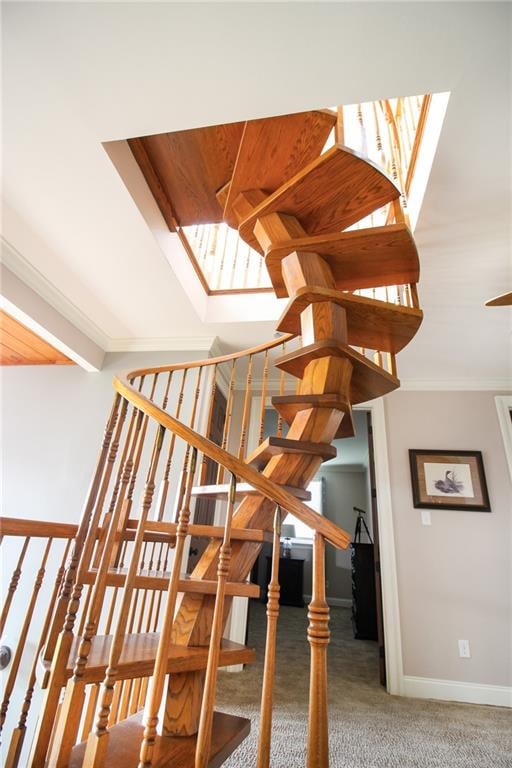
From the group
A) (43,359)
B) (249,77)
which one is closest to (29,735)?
(43,359)

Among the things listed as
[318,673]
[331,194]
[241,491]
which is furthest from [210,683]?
[331,194]

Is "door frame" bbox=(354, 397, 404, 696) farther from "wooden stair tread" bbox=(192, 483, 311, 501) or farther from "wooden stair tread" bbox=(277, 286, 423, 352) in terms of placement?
"wooden stair tread" bbox=(192, 483, 311, 501)

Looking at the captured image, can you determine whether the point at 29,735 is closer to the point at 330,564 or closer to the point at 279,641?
the point at 279,641

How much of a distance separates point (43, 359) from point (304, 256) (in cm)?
287

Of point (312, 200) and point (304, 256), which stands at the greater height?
point (312, 200)

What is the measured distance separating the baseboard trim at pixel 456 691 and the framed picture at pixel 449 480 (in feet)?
4.14

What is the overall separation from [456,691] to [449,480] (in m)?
1.55

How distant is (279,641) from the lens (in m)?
3.72

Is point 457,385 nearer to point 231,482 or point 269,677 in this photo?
point 231,482

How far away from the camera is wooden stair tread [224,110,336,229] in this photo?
1.72m

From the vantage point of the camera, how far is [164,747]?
1.19 metres

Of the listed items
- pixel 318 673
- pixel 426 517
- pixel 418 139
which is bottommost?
pixel 318 673

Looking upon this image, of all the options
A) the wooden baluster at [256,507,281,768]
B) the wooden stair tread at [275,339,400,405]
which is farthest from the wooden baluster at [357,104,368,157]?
the wooden baluster at [256,507,281,768]

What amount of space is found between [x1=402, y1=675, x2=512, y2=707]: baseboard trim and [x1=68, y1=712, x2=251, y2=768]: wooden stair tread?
80.3 inches
